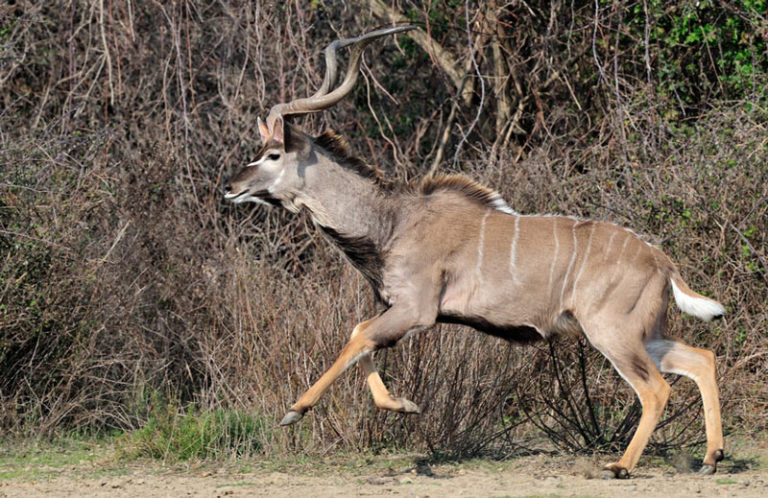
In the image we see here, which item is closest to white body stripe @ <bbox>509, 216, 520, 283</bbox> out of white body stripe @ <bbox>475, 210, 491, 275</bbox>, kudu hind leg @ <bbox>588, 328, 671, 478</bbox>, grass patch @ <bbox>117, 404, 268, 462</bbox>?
white body stripe @ <bbox>475, 210, 491, 275</bbox>

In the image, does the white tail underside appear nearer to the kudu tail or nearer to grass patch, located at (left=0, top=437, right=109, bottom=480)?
the kudu tail

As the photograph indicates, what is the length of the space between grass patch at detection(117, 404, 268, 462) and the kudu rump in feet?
2.51

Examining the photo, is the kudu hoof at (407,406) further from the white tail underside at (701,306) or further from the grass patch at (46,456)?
the grass patch at (46,456)

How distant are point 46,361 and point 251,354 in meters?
1.32

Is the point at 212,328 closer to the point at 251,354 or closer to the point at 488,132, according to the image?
the point at 251,354

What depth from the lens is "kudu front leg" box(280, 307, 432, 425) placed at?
5141 millimetres

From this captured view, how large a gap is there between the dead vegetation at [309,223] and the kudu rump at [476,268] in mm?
538

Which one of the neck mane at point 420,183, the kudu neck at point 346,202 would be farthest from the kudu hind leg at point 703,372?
the kudu neck at point 346,202

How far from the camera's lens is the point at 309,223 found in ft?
27.5

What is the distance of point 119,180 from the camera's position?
7.52 meters

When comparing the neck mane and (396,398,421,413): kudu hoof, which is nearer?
(396,398,421,413): kudu hoof

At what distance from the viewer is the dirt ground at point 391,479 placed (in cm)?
491

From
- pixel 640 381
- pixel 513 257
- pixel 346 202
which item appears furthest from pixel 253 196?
pixel 640 381

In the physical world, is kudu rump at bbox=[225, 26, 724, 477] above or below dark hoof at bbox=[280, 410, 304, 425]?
above
